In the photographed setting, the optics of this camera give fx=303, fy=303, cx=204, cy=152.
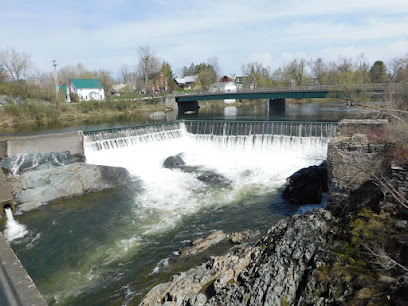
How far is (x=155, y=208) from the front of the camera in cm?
1407

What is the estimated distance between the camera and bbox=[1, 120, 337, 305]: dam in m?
9.36

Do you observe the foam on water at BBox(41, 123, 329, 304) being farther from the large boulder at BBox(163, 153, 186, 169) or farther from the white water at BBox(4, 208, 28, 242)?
the white water at BBox(4, 208, 28, 242)

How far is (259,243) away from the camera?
7.41m

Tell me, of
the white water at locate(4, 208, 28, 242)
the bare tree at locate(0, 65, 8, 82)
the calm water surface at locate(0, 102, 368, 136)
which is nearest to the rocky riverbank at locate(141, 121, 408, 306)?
the white water at locate(4, 208, 28, 242)

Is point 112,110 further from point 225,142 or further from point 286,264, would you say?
point 286,264

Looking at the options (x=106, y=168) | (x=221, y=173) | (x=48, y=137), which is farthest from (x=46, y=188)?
(x=221, y=173)

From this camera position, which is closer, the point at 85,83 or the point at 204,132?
the point at 204,132

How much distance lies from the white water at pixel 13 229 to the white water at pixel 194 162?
460 centimetres

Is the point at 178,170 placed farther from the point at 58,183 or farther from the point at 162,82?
the point at 162,82

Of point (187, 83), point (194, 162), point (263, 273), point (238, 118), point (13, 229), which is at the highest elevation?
point (187, 83)

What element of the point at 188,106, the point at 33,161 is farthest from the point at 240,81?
the point at 33,161

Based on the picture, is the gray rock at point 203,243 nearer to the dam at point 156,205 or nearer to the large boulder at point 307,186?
the dam at point 156,205

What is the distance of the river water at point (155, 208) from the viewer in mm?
9266

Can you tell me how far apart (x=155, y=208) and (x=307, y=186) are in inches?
282
